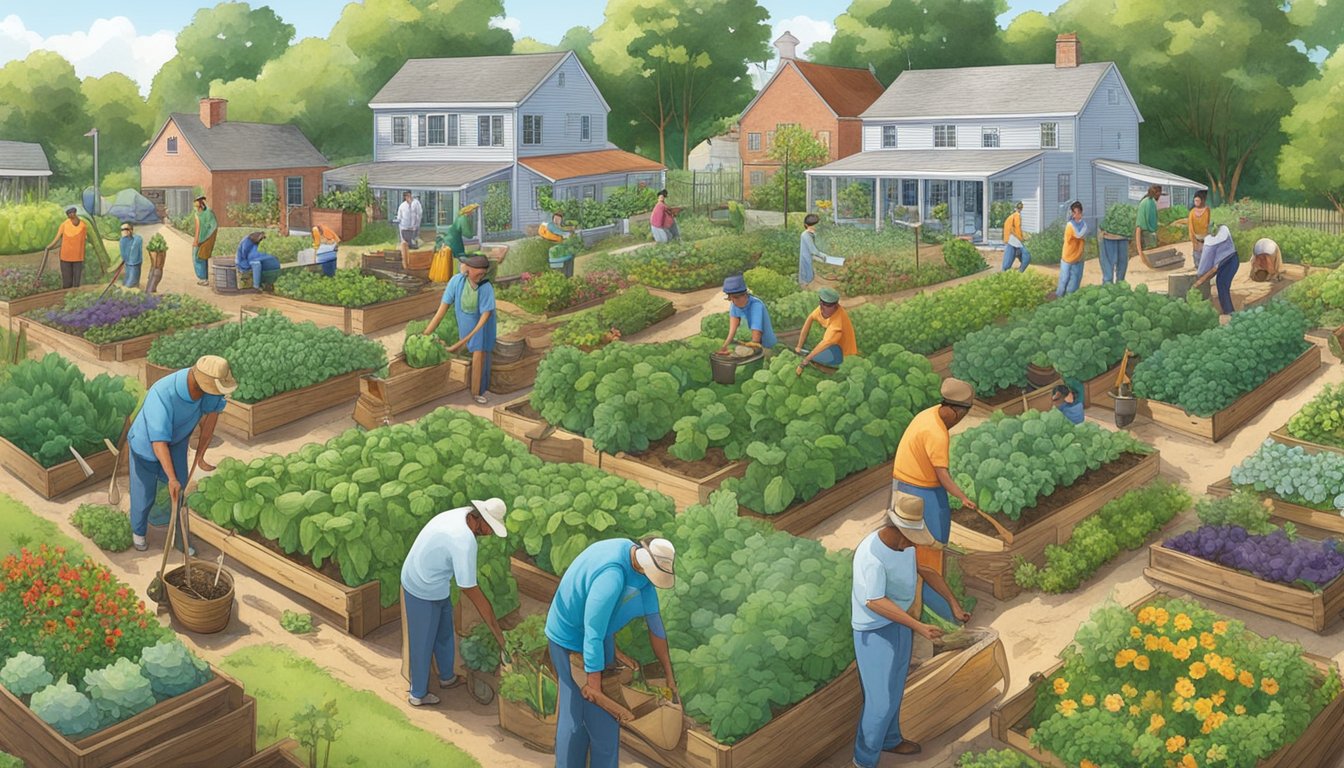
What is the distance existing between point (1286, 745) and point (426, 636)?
541 cm

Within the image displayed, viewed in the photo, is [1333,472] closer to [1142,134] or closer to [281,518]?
[281,518]

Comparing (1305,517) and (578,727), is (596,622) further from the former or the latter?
(1305,517)

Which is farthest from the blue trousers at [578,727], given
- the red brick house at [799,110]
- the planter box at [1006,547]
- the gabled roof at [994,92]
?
the red brick house at [799,110]

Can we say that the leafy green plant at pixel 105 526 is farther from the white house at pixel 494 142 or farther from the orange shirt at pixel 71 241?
the white house at pixel 494 142

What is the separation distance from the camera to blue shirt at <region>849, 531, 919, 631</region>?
8.20 m

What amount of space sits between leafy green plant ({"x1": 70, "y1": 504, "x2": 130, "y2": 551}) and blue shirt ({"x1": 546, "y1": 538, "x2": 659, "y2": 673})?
18.8 ft

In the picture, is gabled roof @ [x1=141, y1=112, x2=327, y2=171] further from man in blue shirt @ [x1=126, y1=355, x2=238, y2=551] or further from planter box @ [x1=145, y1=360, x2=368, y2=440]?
man in blue shirt @ [x1=126, y1=355, x2=238, y2=551]

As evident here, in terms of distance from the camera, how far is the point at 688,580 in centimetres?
938

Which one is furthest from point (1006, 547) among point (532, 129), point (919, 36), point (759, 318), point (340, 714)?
point (919, 36)

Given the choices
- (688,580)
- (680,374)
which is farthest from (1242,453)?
(688,580)

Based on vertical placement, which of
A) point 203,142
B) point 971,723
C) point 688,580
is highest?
point 203,142

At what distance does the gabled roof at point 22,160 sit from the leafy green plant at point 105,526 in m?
30.6

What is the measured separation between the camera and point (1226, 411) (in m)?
14.7

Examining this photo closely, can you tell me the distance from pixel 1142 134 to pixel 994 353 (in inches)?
1259
